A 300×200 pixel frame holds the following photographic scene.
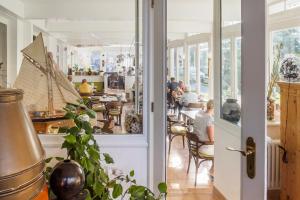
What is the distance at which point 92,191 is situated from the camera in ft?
6.04

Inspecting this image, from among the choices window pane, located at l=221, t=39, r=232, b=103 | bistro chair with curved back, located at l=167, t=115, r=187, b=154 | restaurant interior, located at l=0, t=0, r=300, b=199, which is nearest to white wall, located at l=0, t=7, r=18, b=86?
restaurant interior, located at l=0, t=0, r=300, b=199

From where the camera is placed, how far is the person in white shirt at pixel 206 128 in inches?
150

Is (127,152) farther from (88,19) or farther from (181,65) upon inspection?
(181,65)

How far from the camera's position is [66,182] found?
3.63ft

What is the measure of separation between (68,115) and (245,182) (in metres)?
1.14

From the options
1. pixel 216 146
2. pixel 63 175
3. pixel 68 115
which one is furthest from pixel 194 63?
pixel 63 175

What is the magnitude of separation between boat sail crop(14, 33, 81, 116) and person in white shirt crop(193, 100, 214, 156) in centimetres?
187

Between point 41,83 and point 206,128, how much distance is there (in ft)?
7.05

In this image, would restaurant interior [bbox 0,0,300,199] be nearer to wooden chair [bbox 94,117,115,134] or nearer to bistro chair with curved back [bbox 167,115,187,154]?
wooden chair [bbox 94,117,115,134]

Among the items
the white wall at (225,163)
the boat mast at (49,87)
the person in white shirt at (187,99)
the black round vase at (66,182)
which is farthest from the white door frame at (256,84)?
the person in white shirt at (187,99)

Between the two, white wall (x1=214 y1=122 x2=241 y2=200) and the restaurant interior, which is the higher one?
the restaurant interior

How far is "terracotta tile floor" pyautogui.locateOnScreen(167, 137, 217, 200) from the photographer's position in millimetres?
3564

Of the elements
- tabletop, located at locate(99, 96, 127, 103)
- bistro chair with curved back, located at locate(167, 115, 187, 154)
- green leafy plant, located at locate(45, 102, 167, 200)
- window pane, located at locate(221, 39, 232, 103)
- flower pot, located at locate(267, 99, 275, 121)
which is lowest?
bistro chair with curved back, located at locate(167, 115, 187, 154)

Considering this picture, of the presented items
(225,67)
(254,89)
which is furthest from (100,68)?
(254,89)
